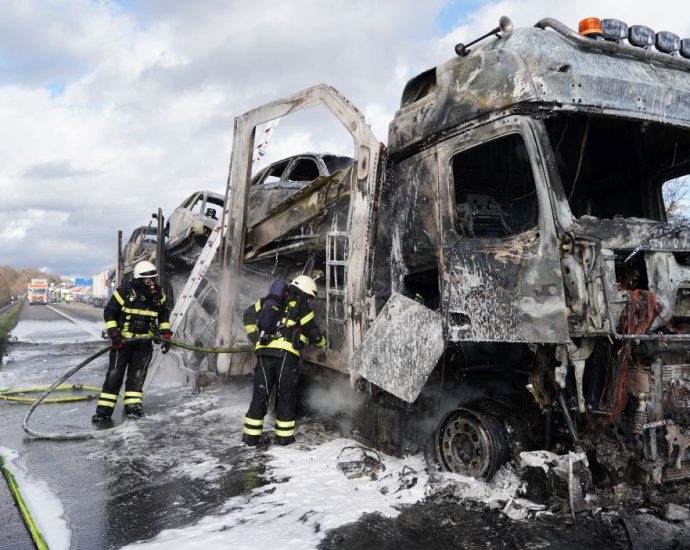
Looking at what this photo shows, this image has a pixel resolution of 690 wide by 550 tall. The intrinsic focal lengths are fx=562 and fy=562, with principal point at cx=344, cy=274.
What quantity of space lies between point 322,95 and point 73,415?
15.7ft

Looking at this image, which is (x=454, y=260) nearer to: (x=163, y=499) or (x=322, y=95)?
(x=322, y=95)

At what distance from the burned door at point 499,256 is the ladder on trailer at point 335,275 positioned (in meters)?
1.05

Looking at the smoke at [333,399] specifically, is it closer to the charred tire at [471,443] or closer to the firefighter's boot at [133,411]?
the charred tire at [471,443]

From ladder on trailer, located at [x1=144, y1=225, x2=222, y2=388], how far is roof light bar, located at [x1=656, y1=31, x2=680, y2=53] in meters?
4.32

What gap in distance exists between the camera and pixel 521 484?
12.1ft

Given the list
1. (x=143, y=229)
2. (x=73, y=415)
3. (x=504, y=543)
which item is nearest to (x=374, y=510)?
(x=504, y=543)

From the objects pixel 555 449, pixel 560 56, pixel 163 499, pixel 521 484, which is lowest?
pixel 163 499

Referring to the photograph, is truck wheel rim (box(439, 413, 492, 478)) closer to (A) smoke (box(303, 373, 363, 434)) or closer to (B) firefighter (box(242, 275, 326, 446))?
(A) smoke (box(303, 373, 363, 434))

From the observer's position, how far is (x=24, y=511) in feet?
12.0

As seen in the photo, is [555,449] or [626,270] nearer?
[626,270]

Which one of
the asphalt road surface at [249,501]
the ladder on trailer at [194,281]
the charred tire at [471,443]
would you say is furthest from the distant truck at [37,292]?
the charred tire at [471,443]

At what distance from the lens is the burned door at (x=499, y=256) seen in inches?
130

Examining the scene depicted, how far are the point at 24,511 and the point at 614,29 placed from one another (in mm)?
5019

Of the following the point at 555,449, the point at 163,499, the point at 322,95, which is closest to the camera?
the point at 555,449
